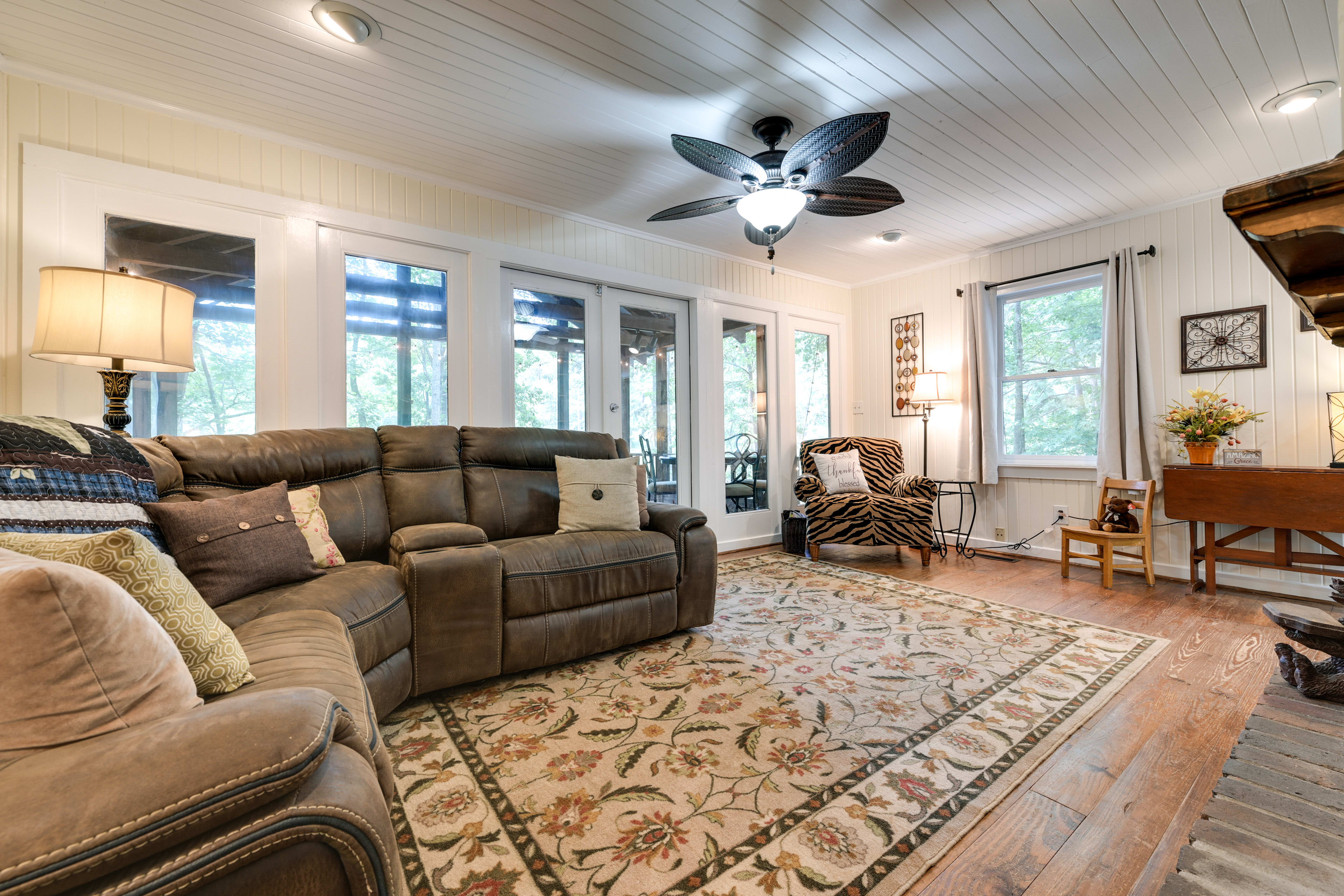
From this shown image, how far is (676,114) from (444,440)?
1.93 meters

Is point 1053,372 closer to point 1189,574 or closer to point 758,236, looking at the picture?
point 1189,574

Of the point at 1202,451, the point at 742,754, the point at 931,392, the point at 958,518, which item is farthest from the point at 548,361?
the point at 1202,451

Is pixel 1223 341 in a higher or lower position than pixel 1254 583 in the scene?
higher

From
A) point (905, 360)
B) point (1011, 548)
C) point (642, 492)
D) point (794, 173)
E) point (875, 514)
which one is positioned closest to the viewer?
point (794, 173)

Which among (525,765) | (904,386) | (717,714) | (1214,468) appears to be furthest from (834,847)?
(904,386)

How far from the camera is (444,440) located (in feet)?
8.90

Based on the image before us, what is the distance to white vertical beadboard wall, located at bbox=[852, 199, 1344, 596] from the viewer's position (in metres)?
3.31

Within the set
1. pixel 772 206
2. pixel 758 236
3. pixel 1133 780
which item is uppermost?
pixel 758 236

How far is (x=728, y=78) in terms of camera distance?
2.40m

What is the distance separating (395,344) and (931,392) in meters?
4.05

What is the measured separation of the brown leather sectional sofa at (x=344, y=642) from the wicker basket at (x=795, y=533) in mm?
1952

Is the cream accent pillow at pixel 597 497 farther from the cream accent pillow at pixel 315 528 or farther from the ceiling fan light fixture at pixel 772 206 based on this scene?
A: the ceiling fan light fixture at pixel 772 206

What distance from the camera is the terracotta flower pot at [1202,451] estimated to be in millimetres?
3396

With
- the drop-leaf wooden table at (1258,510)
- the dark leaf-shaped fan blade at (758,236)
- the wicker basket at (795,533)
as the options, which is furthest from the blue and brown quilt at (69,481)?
the drop-leaf wooden table at (1258,510)
